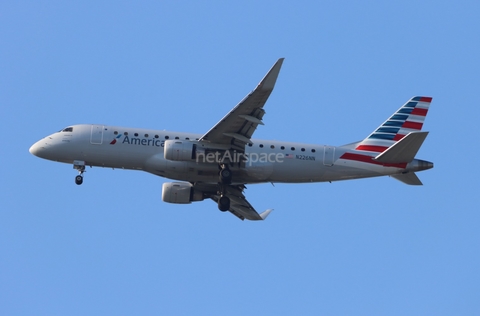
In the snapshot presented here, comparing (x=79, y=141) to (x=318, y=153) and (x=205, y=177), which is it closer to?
(x=205, y=177)

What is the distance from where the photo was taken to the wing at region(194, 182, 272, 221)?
207 ft

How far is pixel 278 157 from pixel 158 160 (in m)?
8.27

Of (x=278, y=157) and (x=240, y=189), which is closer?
(x=278, y=157)

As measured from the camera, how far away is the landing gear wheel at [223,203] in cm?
5997

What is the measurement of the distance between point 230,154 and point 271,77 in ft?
26.3

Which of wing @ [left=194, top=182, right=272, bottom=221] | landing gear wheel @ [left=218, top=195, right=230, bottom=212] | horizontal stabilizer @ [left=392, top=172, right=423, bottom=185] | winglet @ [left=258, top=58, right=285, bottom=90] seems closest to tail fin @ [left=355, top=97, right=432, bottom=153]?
horizontal stabilizer @ [left=392, top=172, right=423, bottom=185]

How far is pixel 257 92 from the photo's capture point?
173 feet

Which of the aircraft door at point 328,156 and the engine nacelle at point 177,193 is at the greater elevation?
the aircraft door at point 328,156

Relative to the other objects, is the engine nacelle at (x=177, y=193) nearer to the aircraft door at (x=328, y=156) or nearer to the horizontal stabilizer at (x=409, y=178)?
the aircraft door at (x=328, y=156)

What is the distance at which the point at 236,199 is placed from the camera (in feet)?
210

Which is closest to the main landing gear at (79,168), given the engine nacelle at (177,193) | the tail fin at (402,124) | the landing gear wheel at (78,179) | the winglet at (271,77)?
the landing gear wheel at (78,179)

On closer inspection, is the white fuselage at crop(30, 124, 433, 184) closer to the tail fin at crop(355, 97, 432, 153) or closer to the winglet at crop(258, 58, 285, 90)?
the tail fin at crop(355, 97, 432, 153)

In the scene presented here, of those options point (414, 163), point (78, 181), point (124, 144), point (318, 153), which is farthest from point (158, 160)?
point (414, 163)

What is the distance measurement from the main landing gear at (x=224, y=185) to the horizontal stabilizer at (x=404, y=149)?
10230 millimetres
